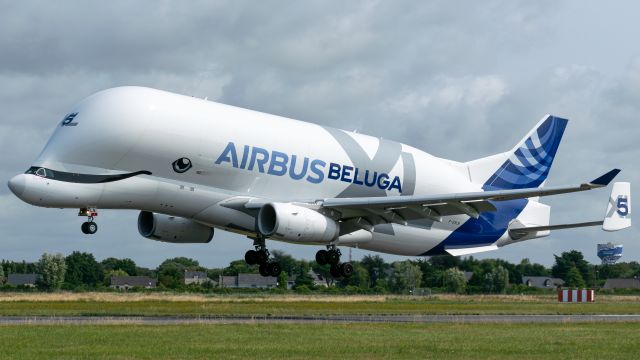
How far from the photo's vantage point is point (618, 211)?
53.4 metres

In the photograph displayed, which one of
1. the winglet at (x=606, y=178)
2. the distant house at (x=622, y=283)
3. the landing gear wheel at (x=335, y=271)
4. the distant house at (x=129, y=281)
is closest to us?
the winglet at (x=606, y=178)

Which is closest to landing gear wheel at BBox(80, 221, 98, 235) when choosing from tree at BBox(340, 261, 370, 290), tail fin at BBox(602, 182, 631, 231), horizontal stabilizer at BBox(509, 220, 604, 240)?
horizontal stabilizer at BBox(509, 220, 604, 240)

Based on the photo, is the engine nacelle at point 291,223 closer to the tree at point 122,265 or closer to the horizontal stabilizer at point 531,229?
the horizontal stabilizer at point 531,229

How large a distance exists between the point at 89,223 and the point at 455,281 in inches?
2890

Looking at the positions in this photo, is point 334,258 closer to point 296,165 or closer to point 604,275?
point 296,165

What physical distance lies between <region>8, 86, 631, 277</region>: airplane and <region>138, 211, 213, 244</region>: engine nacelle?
0.19 ft

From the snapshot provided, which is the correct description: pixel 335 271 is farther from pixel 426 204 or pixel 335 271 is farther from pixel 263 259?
pixel 426 204

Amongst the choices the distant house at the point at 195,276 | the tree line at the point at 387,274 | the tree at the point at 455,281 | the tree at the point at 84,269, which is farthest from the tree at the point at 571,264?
the tree at the point at 84,269

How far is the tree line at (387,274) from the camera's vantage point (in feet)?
356

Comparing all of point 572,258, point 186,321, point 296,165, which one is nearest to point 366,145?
point 296,165

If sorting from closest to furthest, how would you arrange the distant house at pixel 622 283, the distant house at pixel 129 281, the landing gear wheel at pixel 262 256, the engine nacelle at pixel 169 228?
the landing gear wheel at pixel 262 256, the engine nacelle at pixel 169 228, the distant house at pixel 622 283, the distant house at pixel 129 281

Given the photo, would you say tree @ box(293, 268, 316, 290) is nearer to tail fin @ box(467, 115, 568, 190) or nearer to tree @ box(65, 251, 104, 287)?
tree @ box(65, 251, 104, 287)

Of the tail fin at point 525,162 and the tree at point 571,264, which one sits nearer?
the tail fin at point 525,162

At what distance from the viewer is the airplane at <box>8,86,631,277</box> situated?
132ft
